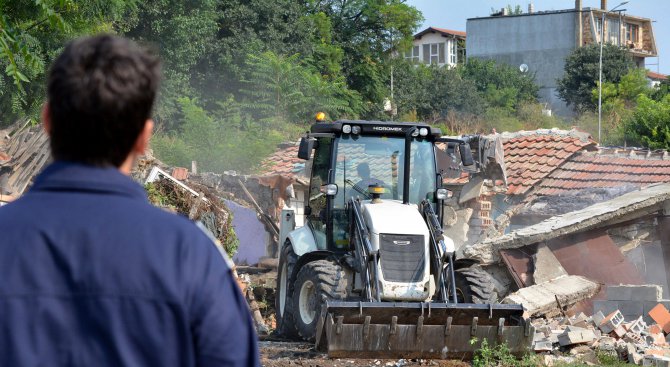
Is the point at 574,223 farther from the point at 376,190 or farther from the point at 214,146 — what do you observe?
the point at 214,146

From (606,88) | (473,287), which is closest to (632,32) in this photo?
(606,88)

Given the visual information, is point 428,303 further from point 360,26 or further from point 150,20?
point 360,26

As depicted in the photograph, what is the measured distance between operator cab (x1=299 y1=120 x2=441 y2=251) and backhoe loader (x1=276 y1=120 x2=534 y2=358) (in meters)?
0.01

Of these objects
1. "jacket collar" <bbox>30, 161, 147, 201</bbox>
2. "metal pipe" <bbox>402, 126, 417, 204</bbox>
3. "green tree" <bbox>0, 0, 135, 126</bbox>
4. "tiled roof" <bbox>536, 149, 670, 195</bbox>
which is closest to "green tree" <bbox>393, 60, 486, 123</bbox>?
"tiled roof" <bbox>536, 149, 670, 195</bbox>

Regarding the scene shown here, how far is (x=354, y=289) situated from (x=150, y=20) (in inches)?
936

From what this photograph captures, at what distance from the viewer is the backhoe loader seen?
920 centimetres

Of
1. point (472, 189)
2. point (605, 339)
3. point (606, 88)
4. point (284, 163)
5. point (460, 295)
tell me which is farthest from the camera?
point (606, 88)

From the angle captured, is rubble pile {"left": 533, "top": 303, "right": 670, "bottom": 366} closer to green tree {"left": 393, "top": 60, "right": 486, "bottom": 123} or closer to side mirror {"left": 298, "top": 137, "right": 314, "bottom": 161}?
side mirror {"left": 298, "top": 137, "right": 314, "bottom": 161}

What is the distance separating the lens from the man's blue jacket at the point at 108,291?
217 centimetres

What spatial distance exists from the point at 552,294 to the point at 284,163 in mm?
10706

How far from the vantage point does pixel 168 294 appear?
2.17 metres

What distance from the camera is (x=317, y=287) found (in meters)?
10.1

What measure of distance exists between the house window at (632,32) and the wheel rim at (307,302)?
74762 millimetres

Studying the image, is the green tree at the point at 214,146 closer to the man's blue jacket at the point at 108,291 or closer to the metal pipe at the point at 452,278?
the metal pipe at the point at 452,278
